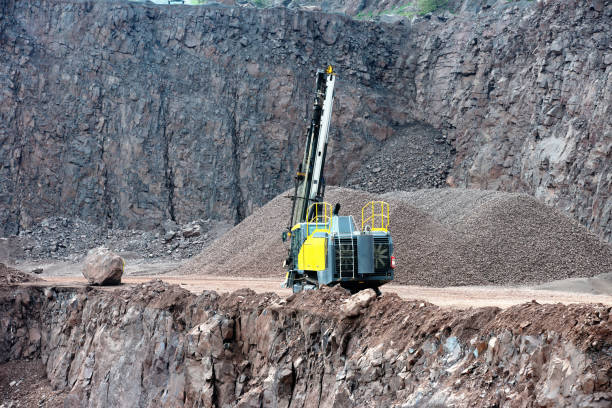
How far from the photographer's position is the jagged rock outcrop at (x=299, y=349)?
5.99 m

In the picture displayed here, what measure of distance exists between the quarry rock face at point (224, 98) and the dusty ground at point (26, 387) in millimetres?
25536

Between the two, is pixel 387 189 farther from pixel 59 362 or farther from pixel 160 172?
pixel 59 362

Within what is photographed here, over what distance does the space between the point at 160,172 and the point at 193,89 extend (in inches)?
251

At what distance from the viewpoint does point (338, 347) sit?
8.65m

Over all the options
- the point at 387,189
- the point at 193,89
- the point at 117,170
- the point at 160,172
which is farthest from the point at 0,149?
the point at 387,189

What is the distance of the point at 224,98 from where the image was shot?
45.3 meters

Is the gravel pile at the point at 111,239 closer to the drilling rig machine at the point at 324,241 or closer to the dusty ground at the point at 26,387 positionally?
the dusty ground at the point at 26,387

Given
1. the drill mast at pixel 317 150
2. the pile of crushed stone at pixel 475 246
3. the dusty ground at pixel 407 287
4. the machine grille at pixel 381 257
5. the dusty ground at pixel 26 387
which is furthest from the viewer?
the pile of crushed stone at pixel 475 246

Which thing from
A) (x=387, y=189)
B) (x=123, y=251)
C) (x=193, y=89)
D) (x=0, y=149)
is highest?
(x=193, y=89)

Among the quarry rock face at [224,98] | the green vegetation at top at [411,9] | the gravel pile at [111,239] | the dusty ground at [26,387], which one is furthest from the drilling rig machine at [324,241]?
the green vegetation at top at [411,9]

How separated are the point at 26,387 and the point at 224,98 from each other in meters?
31.7

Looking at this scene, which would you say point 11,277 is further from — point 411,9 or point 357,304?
point 411,9

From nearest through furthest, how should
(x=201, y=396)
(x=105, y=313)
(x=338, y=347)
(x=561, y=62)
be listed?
(x=338, y=347) < (x=201, y=396) < (x=105, y=313) < (x=561, y=62)

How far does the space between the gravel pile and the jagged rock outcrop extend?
20325 millimetres
